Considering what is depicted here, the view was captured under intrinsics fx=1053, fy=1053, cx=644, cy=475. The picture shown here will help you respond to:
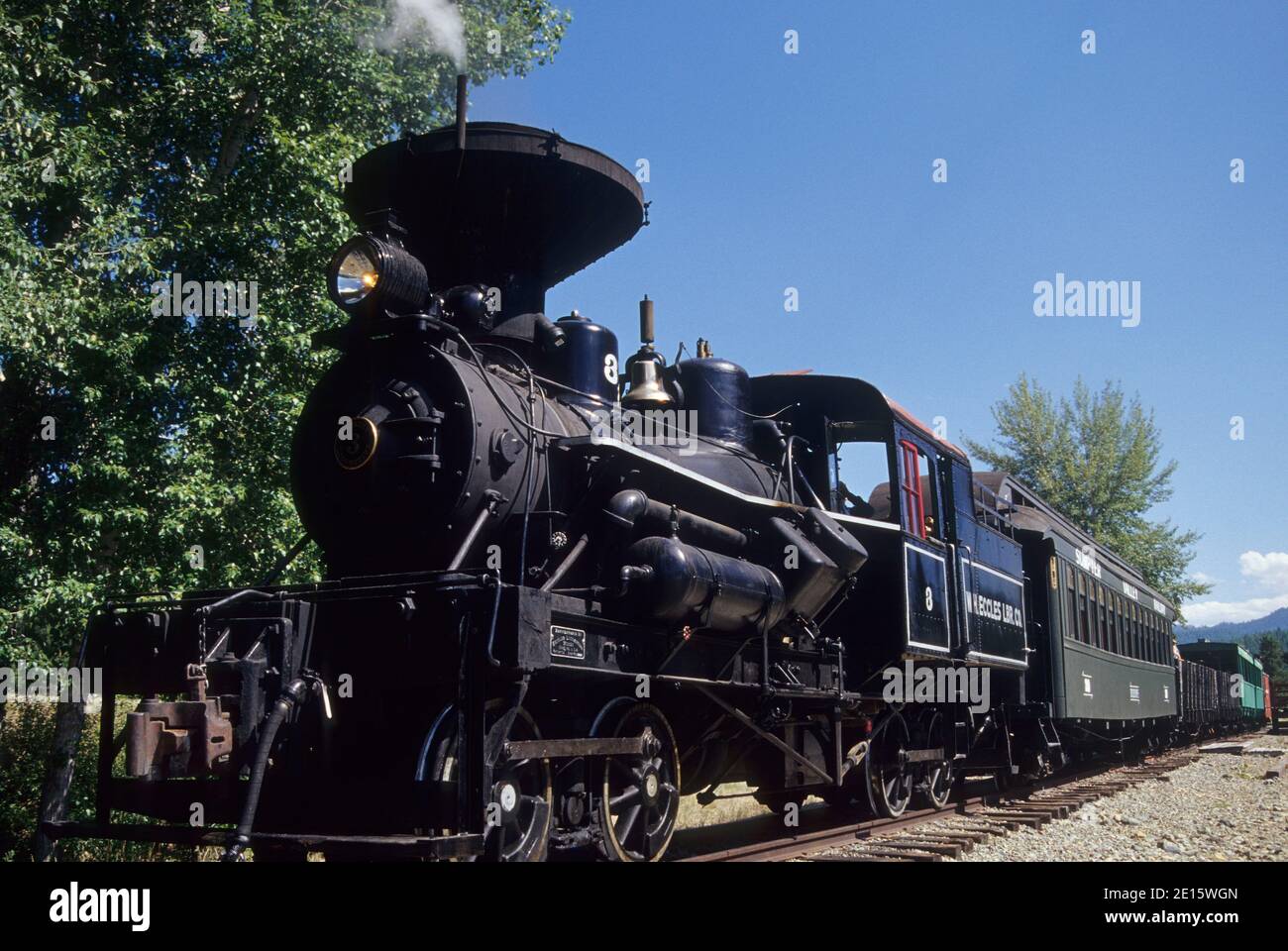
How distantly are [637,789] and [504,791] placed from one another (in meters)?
1.17

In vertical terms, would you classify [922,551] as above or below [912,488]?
below

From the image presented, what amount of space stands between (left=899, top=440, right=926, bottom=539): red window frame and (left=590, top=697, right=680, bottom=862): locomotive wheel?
3.13m

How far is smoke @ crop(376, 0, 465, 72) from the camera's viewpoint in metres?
13.6

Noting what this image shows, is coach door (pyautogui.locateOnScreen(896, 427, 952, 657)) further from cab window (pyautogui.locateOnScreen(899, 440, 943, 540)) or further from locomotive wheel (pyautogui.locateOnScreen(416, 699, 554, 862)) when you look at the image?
locomotive wheel (pyautogui.locateOnScreen(416, 699, 554, 862))

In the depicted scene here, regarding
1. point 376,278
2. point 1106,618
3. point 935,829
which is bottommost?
point 935,829

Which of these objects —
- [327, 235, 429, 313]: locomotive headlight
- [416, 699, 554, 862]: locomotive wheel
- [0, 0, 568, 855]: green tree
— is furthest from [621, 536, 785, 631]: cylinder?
[0, 0, 568, 855]: green tree

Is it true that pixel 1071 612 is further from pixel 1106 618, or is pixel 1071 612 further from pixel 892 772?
pixel 892 772

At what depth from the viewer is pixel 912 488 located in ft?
27.5

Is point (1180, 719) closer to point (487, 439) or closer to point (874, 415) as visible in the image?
point (874, 415)

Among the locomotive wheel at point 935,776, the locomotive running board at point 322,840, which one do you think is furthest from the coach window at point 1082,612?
the locomotive running board at point 322,840

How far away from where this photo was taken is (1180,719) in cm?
2162

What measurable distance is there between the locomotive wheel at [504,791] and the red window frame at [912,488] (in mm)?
4148

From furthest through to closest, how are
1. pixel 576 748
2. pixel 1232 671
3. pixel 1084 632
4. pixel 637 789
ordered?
pixel 1232 671
pixel 1084 632
pixel 637 789
pixel 576 748

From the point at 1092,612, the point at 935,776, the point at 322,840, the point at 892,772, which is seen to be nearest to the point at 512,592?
the point at 322,840
